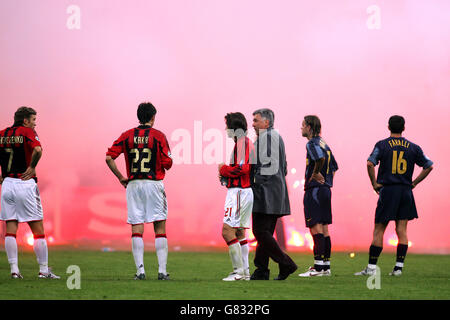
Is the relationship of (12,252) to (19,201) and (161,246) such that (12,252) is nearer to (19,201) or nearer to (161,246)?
(19,201)

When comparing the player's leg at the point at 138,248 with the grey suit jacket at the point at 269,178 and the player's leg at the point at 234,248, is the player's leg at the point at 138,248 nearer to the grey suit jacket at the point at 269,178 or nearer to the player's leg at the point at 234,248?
the player's leg at the point at 234,248

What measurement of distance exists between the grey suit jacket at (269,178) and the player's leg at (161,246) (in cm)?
129

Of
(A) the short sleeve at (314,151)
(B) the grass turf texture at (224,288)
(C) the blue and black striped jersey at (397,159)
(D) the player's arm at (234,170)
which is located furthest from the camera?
(C) the blue and black striped jersey at (397,159)

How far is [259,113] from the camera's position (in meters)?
9.38

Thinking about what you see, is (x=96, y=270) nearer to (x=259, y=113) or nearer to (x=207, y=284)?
(x=207, y=284)

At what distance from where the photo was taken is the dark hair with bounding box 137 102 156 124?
9.24 meters

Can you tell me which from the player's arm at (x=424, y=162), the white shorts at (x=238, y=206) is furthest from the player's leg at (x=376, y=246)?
the white shorts at (x=238, y=206)

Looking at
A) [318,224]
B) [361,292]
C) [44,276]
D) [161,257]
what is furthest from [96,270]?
[361,292]

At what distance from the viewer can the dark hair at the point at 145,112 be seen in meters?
9.24

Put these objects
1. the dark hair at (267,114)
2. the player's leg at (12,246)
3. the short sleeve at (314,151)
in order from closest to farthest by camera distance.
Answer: the dark hair at (267,114)
the player's leg at (12,246)
the short sleeve at (314,151)

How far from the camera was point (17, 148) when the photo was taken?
9594 millimetres

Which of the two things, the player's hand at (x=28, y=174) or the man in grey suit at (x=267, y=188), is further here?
the player's hand at (x=28, y=174)

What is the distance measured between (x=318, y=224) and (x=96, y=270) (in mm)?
4017

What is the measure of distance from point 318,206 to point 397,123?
6.06ft
